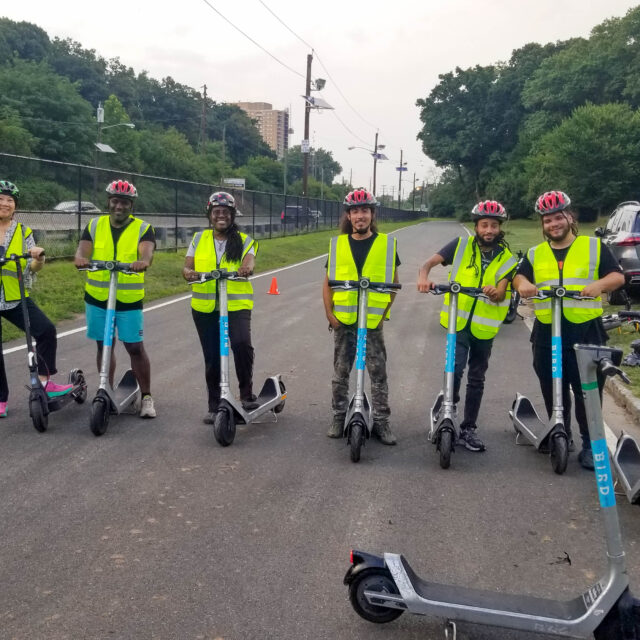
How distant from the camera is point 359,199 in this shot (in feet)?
19.7

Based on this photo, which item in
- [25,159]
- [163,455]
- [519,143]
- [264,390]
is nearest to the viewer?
[163,455]

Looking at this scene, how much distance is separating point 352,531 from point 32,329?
3.78 metres

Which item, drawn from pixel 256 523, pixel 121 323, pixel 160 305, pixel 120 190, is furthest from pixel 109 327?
pixel 160 305

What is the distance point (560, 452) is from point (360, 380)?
157 cm

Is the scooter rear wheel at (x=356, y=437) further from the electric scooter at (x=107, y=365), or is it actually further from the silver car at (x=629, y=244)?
the silver car at (x=629, y=244)

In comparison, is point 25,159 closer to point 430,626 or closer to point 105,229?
point 105,229

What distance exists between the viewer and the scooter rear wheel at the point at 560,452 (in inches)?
220

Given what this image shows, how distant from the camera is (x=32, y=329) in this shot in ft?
22.4

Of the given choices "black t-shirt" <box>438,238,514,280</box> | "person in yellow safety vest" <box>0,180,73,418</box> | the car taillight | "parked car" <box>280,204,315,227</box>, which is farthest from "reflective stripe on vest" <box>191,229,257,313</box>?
"parked car" <box>280,204,315,227</box>

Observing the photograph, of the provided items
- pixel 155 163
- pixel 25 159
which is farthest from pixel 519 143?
pixel 25 159

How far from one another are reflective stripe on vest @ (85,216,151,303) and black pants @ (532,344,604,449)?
11.4 ft

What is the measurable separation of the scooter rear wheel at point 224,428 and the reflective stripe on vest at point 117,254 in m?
1.40

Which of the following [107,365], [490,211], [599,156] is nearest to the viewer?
[490,211]

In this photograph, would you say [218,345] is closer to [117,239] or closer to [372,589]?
[117,239]
